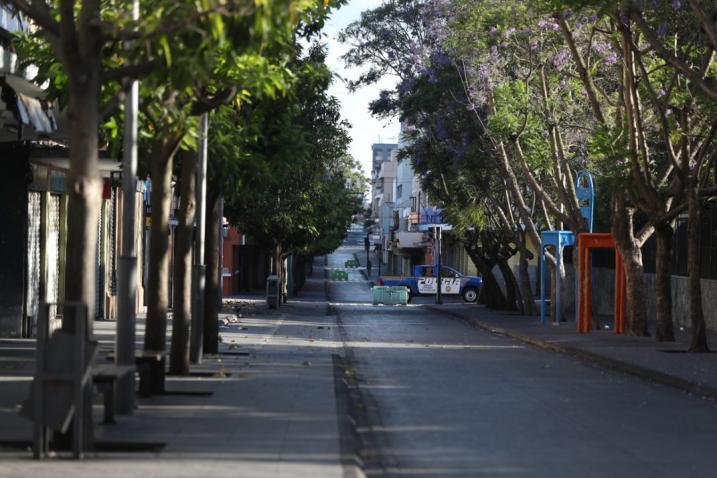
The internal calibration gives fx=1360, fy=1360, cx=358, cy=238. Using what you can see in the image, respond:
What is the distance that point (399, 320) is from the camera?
146 feet

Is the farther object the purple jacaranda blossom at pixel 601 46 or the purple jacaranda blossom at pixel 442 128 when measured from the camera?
the purple jacaranda blossom at pixel 442 128

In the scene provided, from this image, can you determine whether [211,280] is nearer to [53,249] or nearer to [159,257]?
[159,257]

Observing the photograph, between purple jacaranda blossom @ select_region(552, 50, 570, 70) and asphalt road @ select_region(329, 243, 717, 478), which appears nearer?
asphalt road @ select_region(329, 243, 717, 478)

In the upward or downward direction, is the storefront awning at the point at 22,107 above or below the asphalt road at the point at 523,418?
above

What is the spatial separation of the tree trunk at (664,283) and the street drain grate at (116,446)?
1765 centimetres

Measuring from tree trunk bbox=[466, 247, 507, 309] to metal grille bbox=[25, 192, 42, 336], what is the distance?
2728cm

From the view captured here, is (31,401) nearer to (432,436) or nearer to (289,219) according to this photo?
(432,436)

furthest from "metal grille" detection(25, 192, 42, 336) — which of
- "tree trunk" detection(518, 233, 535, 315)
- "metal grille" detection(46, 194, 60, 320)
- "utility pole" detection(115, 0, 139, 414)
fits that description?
"tree trunk" detection(518, 233, 535, 315)

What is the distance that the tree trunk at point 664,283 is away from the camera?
89.6ft

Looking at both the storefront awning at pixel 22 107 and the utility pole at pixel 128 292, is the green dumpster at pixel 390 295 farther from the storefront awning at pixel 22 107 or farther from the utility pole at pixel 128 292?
the utility pole at pixel 128 292

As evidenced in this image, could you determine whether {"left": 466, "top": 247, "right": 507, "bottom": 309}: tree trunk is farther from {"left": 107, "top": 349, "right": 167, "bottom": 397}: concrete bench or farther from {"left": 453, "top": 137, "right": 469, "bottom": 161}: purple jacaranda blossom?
{"left": 107, "top": 349, "right": 167, "bottom": 397}: concrete bench

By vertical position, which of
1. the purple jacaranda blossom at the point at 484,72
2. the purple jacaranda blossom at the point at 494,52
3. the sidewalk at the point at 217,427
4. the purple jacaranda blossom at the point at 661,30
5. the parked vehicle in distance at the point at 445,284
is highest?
the purple jacaranda blossom at the point at 494,52

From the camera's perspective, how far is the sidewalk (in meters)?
10.1

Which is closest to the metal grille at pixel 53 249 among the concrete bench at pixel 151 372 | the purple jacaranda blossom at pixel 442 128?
the concrete bench at pixel 151 372
